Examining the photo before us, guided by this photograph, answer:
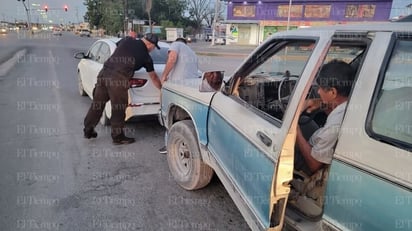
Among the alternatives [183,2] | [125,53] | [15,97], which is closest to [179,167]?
[125,53]

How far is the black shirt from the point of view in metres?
4.71

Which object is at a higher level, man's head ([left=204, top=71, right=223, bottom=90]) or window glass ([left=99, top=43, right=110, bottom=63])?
window glass ([left=99, top=43, right=110, bottom=63])

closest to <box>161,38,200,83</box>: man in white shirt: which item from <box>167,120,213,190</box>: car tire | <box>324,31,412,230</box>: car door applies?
<box>167,120,213,190</box>: car tire

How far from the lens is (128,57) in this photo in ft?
15.4

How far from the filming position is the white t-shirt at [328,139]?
190 cm

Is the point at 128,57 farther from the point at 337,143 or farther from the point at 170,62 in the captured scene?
the point at 337,143

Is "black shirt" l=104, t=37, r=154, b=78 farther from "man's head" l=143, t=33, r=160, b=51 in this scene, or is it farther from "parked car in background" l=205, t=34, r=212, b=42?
"parked car in background" l=205, t=34, r=212, b=42

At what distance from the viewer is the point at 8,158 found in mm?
4328

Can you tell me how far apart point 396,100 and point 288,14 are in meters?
41.0

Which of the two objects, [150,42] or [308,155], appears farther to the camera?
[150,42]

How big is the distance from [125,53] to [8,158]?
2.19 metres

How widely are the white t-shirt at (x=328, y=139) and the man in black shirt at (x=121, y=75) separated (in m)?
3.42

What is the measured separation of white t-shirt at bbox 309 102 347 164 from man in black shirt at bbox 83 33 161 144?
3.42 m

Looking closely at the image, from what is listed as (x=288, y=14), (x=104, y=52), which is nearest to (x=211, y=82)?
(x=104, y=52)
